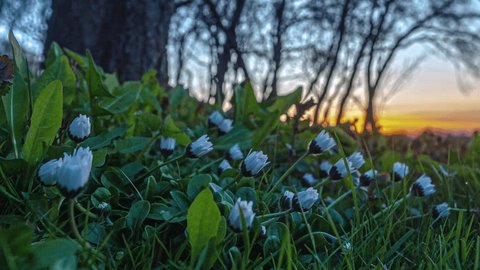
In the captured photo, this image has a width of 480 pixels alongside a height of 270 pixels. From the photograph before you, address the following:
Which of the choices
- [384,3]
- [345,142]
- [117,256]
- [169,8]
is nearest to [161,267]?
[117,256]

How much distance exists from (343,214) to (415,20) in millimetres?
13530

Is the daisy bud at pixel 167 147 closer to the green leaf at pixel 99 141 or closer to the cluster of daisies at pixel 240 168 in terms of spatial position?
the cluster of daisies at pixel 240 168

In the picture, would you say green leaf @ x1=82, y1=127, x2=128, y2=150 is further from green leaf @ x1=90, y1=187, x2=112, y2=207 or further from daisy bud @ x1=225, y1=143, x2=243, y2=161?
daisy bud @ x1=225, y1=143, x2=243, y2=161

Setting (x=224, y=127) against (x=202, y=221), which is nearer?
(x=202, y=221)

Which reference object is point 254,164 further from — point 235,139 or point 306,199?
point 235,139

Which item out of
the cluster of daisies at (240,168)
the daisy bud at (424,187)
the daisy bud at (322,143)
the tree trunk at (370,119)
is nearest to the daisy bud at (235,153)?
the cluster of daisies at (240,168)

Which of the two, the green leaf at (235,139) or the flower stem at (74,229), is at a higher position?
the flower stem at (74,229)

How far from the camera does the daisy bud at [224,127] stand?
1.76 meters

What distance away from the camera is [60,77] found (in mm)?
1700

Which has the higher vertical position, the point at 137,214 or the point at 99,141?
the point at 99,141

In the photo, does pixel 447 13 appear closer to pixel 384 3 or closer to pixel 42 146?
pixel 384 3

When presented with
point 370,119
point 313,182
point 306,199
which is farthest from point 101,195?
point 370,119

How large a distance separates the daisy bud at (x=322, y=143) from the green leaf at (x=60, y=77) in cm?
86

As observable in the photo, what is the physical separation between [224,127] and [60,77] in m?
0.57
